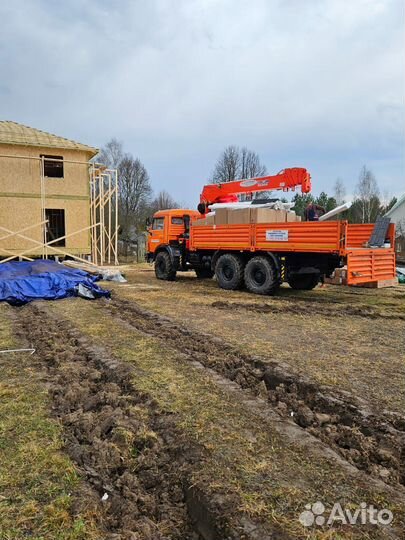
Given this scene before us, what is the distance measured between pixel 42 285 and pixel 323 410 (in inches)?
332

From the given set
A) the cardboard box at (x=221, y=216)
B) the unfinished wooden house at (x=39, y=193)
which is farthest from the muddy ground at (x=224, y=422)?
the unfinished wooden house at (x=39, y=193)

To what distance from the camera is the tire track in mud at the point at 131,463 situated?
2.26 metres

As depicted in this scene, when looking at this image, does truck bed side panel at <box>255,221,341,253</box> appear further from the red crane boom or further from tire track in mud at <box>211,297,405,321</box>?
the red crane boom

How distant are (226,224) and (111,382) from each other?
8.52 m

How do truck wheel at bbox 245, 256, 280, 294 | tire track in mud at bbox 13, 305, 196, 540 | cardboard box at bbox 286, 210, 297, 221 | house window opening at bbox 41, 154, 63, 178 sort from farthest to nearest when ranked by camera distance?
house window opening at bbox 41, 154, 63, 178 < cardboard box at bbox 286, 210, 297, 221 < truck wheel at bbox 245, 256, 280, 294 < tire track in mud at bbox 13, 305, 196, 540

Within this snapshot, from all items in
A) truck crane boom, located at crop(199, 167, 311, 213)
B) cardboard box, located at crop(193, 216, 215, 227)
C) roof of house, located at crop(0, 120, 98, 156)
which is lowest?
cardboard box, located at crop(193, 216, 215, 227)

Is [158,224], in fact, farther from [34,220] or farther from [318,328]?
[318,328]

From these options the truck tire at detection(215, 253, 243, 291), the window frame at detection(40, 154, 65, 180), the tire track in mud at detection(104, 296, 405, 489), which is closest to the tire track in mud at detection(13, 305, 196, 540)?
the tire track in mud at detection(104, 296, 405, 489)

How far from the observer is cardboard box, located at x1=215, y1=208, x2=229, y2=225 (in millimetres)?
12449

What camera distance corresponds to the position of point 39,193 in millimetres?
17250

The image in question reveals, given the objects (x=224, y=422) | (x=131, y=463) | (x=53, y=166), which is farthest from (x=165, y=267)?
(x=131, y=463)

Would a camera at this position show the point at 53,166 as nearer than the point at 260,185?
No

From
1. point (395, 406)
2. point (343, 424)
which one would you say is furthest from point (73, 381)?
point (395, 406)

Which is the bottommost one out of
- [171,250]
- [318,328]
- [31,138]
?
[318,328]
